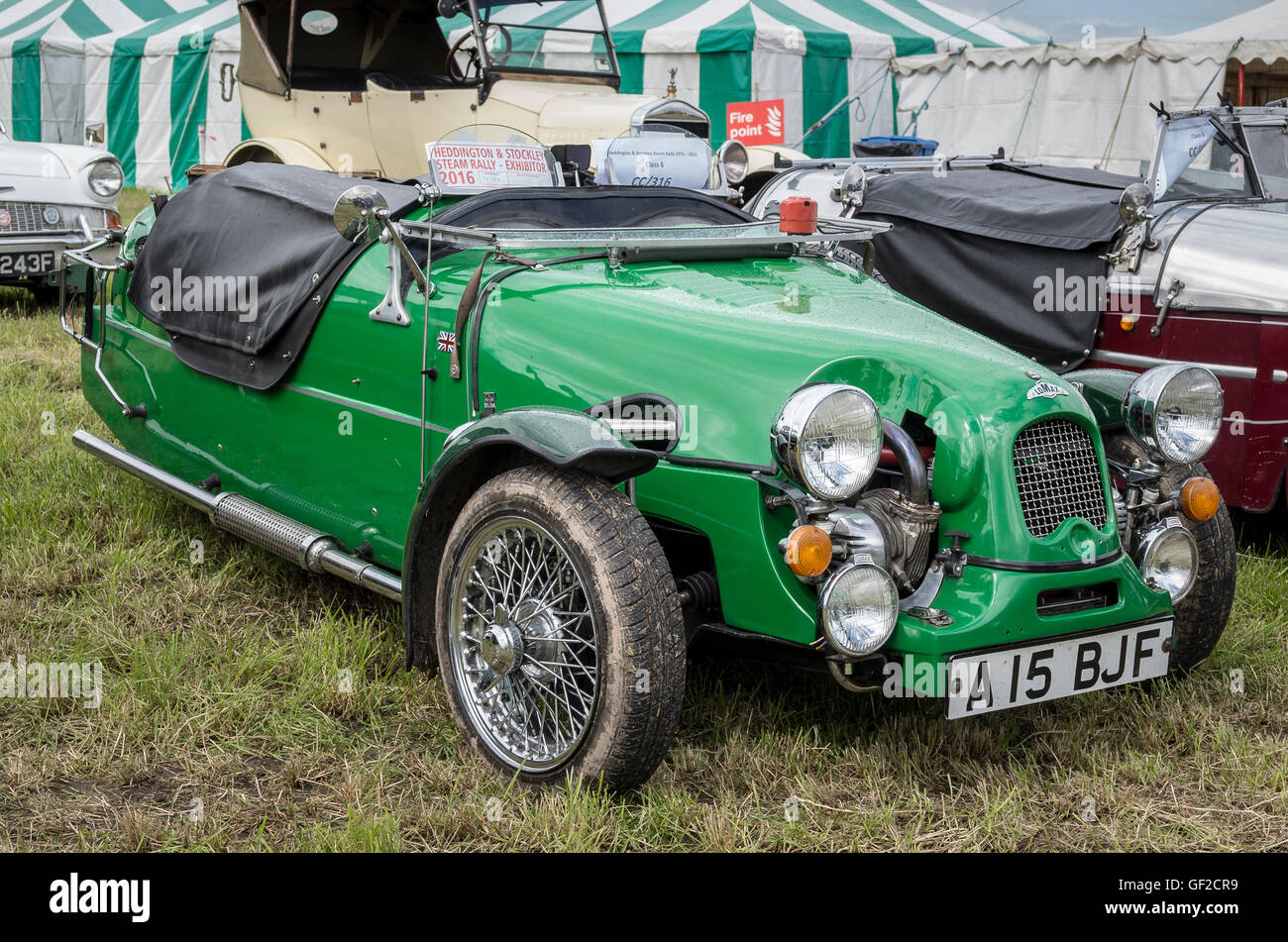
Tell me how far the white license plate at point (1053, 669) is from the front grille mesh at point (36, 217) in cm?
754

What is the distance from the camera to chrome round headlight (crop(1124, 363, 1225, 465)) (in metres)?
3.25

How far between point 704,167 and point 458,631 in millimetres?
2235

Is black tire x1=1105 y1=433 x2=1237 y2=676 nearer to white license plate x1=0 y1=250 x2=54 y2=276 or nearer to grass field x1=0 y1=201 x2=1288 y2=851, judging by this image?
grass field x1=0 y1=201 x2=1288 y2=851

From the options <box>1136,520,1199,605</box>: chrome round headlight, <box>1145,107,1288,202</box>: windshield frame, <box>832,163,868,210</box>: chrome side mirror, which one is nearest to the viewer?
<box>1136,520,1199,605</box>: chrome round headlight

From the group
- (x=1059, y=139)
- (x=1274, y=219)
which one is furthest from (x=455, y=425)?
(x=1059, y=139)

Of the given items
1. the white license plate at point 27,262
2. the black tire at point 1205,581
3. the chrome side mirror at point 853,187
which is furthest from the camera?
the white license plate at point 27,262

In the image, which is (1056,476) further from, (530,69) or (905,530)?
(530,69)

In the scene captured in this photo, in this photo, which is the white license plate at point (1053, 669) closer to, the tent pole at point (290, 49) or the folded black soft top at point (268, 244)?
the folded black soft top at point (268, 244)

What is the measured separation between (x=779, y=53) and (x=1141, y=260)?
9.66m

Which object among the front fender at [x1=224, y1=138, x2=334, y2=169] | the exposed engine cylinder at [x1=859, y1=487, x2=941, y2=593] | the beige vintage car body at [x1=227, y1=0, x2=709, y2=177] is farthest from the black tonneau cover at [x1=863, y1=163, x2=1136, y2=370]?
the front fender at [x1=224, y1=138, x2=334, y2=169]

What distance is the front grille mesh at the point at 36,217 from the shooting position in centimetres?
840

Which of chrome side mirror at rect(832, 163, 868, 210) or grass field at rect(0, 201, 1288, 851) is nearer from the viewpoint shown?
grass field at rect(0, 201, 1288, 851)

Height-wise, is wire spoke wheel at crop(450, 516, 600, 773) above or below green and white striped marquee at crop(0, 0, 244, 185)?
below

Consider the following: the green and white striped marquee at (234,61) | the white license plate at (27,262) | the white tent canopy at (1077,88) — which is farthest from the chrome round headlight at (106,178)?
the white tent canopy at (1077,88)
